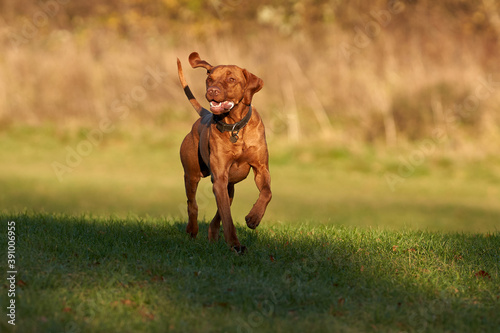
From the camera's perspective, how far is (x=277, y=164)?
15750 millimetres

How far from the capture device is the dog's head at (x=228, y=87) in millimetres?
6151

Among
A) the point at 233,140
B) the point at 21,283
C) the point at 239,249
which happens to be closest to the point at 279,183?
the point at 233,140

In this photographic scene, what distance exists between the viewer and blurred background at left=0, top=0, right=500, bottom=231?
44.1ft

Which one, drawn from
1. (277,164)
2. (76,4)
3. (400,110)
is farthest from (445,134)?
(76,4)

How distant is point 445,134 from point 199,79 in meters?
6.41

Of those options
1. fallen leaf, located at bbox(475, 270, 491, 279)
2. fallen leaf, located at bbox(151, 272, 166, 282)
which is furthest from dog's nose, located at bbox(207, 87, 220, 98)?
fallen leaf, located at bbox(475, 270, 491, 279)

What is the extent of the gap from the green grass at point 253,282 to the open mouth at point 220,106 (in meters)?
1.24

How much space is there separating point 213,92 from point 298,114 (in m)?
11.9

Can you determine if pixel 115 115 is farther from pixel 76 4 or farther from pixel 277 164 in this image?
pixel 76 4

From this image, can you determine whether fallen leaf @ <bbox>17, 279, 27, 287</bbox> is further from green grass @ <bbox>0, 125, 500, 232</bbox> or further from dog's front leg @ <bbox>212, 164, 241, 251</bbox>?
green grass @ <bbox>0, 125, 500, 232</bbox>

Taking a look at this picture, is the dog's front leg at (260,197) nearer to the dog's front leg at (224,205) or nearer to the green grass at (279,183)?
the dog's front leg at (224,205)

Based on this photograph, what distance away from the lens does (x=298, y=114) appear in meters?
17.8

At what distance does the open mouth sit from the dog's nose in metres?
0.09

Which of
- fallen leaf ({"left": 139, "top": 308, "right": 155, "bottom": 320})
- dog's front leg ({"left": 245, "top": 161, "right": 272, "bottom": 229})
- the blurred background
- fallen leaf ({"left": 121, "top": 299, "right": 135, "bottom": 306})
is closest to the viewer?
fallen leaf ({"left": 139, "top": 308, "right": 155, "bottom": 320})
